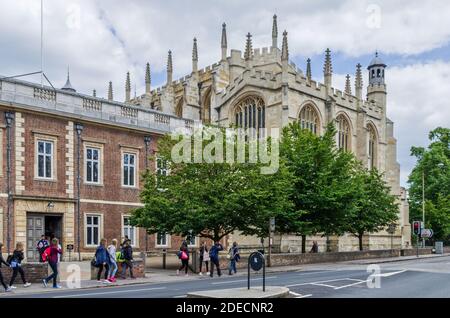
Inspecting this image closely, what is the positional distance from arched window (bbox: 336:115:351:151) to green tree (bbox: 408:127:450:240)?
10.3 meters

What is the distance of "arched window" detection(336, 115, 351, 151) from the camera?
2331 inches

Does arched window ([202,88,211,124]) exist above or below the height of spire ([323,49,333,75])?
below

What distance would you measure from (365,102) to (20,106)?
42.6 meters

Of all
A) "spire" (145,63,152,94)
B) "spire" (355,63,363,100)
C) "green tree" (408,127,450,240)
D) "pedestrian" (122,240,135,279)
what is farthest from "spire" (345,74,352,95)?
"pedestrian" (122,240,135,279)

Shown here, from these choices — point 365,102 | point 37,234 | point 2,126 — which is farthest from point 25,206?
point 365,102

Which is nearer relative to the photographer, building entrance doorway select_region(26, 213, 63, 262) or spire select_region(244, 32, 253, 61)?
building entrance doorway select_region(26, 213, 63, 262)

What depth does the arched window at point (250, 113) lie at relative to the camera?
5314 centimetres

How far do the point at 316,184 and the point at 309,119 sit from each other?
1973 cm

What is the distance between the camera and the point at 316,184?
35.9 m

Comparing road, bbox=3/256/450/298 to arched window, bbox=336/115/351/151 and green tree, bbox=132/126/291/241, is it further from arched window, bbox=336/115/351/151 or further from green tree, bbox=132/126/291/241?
arched window, bbox=336/115/351/151
